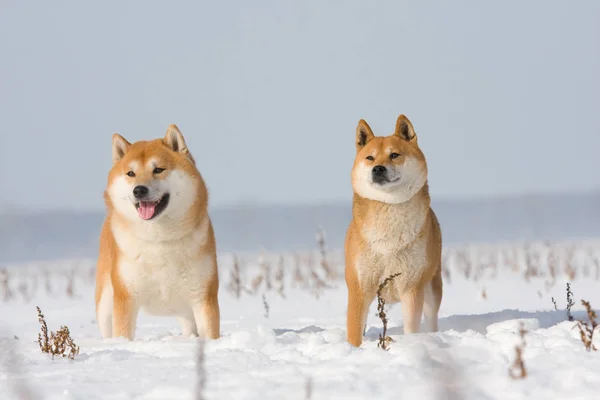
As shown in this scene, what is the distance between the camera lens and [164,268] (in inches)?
213

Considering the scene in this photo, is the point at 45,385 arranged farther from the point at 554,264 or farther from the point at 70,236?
the point at 70,236

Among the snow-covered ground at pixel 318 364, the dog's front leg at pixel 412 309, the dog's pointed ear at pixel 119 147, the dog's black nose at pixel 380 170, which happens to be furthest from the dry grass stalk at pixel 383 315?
the dog's pointed ear at pixel 119 147

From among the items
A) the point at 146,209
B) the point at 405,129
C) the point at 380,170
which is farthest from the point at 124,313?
the point at 405,129

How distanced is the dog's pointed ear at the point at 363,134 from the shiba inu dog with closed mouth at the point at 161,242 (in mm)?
1068

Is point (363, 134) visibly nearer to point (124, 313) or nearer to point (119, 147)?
point (119, 147)

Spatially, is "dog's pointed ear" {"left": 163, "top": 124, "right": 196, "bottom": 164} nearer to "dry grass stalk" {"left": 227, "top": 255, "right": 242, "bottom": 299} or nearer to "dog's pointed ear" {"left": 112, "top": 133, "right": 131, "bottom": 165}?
"dog's pointed ear" {"left": 112, "top": 133, "right": 131, "bottom": 165}

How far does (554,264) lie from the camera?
11383 mm

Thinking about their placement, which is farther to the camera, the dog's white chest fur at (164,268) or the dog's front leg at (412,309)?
the dog's white chest fur at (164,268)

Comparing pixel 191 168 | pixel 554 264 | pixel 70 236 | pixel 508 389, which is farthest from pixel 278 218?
pixel 508 389

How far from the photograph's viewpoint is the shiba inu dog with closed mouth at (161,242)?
5.38 m

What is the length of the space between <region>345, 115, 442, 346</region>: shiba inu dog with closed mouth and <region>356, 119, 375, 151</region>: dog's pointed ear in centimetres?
12

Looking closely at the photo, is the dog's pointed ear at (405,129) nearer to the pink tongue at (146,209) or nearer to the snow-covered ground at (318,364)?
the snow-covered ground at (318,364)

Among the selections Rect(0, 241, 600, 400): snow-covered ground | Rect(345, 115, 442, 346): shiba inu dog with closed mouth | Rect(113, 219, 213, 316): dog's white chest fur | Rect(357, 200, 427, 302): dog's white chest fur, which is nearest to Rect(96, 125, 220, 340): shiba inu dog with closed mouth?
Rect(113, 219, 213, 316): dog's white chest fur

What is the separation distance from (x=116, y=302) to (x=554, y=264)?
24.5ft
